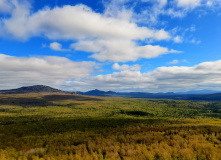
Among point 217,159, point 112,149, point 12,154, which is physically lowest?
point 12,154

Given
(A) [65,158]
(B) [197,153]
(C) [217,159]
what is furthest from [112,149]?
(C) [217,159]

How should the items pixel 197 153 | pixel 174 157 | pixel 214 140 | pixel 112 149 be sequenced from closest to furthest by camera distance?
pixel 174 157 < pixel 197 153 < pixel 112 149 < pixel 214 140

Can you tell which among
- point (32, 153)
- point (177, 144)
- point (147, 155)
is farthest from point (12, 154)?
point (177, 144)

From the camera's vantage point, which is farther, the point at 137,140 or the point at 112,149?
the point at 137,140

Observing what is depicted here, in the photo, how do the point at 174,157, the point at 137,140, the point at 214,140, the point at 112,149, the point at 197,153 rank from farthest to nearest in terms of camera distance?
the point at 137,140 → the point at 214,140 → the point at 112,149 → the point at 197,153 → the point at 174,157

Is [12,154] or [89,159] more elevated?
[89,159]

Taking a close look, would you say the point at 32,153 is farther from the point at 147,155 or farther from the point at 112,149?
the point at 147,155

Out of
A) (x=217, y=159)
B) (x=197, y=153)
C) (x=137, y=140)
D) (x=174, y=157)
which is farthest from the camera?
(x=137, y=140)

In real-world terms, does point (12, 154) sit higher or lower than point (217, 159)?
lower

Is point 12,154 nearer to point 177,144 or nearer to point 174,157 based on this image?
point 174,157
